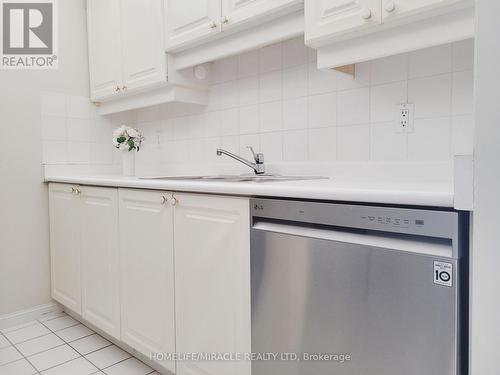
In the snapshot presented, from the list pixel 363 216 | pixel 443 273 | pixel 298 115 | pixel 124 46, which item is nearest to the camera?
pixel 443 273

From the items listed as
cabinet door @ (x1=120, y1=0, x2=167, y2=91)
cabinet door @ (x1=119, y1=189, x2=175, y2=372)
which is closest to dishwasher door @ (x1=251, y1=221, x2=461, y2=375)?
cabinet door @ (x1=119, y1=189, x2=175, y2=372)

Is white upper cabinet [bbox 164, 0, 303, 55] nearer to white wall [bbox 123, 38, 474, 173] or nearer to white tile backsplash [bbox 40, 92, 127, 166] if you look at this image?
white wall [bbox 123, 38, 474, 173]

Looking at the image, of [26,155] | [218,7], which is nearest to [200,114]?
[218,7]

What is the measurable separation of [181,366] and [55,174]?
162 cm

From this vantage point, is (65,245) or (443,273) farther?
(65,245)

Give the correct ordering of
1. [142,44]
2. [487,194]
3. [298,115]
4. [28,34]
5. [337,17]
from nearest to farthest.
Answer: [487,194], [337,17], [298,115], [142,44], [28,34]

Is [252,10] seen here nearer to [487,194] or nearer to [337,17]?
[337,17]

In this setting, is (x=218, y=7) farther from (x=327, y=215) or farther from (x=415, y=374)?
(x=415, y=374)

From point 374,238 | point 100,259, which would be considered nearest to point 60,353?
point 100,259

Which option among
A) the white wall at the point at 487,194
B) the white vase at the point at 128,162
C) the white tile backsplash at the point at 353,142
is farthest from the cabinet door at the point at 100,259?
the white wall at the point at 487,194

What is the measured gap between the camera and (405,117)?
1.43m

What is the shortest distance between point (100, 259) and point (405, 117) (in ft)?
5.27

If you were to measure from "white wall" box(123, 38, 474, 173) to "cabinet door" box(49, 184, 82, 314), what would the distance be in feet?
2.28

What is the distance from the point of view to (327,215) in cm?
99
